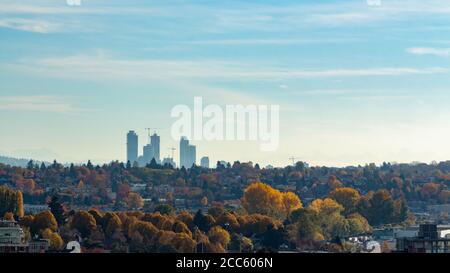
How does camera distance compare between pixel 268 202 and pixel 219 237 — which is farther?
pixel 268 202

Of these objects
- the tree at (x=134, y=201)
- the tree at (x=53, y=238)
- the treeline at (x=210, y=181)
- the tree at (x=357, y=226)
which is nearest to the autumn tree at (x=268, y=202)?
the tree at (x=357, y=226)

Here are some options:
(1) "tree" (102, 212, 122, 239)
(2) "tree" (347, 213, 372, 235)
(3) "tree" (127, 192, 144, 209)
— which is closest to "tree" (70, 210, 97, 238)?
Answer: (1) "tree" (102, 212, 122, 239)

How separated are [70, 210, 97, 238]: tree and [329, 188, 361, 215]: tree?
16.7 meters

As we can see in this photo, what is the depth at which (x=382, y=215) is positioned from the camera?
65375mm

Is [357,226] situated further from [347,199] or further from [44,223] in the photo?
[347,199]

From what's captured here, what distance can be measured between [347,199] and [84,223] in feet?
68.8

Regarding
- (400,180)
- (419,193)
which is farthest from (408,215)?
(400,180)

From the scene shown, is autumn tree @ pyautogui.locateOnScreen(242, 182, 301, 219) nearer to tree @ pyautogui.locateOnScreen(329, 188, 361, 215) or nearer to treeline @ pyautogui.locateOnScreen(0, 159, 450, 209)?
tree @ pyautogui.locateOnScreen(329, 188, 361, 215)

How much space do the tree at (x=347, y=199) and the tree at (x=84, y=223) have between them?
16.7m

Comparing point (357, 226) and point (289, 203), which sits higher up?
point (289, 203)

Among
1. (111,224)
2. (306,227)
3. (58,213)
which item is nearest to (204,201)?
(58,213)

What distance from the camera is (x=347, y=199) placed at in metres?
68.9

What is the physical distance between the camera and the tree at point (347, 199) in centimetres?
6625

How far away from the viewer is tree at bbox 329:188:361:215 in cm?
6625
